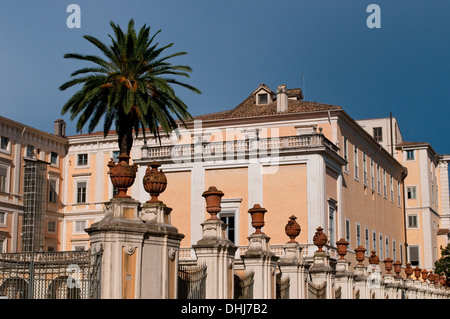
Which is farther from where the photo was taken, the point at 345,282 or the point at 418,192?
the point at 418,192

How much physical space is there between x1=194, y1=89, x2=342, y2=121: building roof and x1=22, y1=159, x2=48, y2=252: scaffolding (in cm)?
1405

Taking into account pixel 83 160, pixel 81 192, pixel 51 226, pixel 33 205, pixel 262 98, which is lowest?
pixel 51 226

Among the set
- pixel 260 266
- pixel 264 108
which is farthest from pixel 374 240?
pixel 260 266

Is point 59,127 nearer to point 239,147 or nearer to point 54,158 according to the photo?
point 54,158

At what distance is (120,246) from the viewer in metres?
11.4

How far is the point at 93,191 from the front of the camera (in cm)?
6059

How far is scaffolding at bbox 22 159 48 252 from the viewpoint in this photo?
183ft

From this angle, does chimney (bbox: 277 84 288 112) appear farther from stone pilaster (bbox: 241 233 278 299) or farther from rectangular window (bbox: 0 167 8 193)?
stone pilaster (bbox: 241 233 278 299)

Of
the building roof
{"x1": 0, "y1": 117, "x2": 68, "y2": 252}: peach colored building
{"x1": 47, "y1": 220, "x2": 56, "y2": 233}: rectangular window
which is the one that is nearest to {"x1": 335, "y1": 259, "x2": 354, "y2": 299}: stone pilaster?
the building roof

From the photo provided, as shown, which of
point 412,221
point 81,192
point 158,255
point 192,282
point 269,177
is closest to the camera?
point 158,255

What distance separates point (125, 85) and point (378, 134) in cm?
4001
